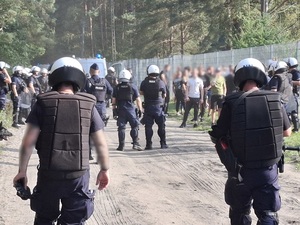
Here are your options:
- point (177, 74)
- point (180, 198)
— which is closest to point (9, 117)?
point (177, 74)

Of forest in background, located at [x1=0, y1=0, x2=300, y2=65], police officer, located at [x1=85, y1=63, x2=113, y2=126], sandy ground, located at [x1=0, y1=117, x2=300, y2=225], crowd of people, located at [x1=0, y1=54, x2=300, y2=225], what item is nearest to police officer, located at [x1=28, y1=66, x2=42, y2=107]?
sandy ground, located at [x1=0, y1=117, x2=300, y2=225]

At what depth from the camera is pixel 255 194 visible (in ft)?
16.3

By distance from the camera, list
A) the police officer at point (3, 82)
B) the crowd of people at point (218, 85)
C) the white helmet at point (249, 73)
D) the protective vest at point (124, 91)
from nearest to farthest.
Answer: the white helmet at point (249, 73) < the crowd of people at point (218, 85) < the protective vest at point (124, 91) < the police officer at point (3, 82)

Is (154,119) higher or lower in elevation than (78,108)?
lower

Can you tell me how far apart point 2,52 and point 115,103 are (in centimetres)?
2200

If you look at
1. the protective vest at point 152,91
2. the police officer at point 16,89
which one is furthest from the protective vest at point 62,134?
the police officer at point 16,89

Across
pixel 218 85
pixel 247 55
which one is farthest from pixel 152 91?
pixel 247 55

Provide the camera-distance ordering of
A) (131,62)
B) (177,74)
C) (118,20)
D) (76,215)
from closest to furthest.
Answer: (76,215) < (177,74) < (131,62) < (118,20)

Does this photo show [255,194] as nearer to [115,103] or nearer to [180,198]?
[180,198]

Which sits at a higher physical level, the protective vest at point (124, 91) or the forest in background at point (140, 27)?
the forest in background at point (140, 27)

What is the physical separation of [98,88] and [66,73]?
6.60 metres

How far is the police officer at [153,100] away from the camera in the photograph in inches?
514

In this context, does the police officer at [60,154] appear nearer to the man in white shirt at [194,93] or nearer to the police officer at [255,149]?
the police officer at [255,149]

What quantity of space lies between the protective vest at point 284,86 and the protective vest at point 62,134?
691 centimetres
